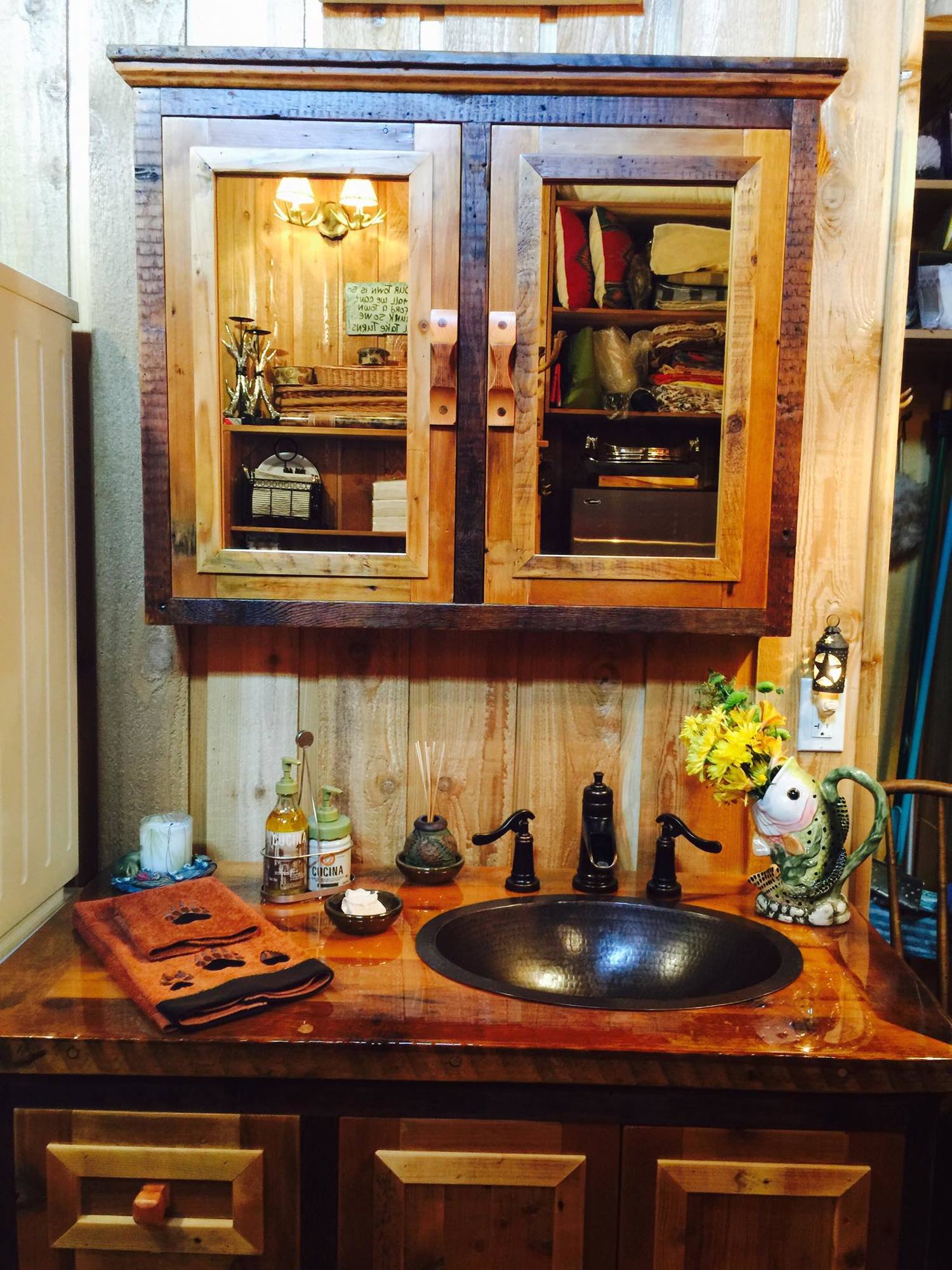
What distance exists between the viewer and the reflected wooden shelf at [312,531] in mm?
1496

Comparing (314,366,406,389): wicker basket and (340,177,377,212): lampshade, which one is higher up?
(340,177,377,212): lampshade

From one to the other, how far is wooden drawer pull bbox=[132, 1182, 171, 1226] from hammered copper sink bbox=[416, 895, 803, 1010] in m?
0.45

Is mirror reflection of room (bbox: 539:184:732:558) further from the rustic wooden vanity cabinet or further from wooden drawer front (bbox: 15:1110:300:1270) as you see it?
wooden drawer front (bbox: 15:1110:300:1270)

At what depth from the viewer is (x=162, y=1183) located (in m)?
1.21

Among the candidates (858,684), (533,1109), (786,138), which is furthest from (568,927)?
(786,138)

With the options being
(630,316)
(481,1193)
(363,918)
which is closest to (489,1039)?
(481,1193)

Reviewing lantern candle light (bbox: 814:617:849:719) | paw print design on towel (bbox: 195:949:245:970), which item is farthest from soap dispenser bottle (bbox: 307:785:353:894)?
lantern candle light (bbox: 814:617:849:719)

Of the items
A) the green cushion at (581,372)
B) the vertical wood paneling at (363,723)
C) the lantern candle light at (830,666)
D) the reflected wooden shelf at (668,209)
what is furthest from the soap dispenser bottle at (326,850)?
the reflected wooden shelf at (668,209)

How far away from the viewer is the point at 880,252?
1.67 m

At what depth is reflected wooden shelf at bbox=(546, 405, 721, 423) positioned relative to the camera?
1.46m

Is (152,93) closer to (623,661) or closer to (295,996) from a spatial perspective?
(623,661)

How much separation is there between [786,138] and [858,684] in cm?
88

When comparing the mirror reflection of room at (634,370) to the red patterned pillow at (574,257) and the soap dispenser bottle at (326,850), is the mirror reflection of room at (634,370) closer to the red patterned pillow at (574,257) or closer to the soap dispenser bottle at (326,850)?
the red patterned pillow at (574,257)

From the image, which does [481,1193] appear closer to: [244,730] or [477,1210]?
[477,1210]
